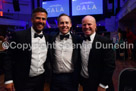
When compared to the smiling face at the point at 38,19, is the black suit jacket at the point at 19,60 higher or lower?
lower

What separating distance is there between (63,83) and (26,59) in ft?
1.71

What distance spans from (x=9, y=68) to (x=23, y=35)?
1.31ft

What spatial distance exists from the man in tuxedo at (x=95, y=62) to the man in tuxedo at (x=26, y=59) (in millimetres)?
512

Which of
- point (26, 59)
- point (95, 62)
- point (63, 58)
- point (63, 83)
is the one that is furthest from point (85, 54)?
point (26, 59)

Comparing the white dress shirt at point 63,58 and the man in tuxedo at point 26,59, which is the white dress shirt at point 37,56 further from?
the white dress shirt at point 63,58

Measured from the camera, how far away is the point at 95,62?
4.89 feet

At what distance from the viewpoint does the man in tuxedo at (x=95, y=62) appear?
1.44 m

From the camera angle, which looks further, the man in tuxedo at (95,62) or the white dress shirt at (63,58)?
the white dress shirt at (63,58)

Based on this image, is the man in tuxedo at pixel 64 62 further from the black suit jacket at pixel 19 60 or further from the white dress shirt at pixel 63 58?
the black suit jacket at pixel 19 60

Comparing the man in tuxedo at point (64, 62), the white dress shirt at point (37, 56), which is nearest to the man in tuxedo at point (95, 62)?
the man in tuxedo at point (64, 62)

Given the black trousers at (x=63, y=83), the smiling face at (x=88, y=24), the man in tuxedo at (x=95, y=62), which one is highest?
the smiling face at (x=88, y=24)

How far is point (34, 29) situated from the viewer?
64.3 inches

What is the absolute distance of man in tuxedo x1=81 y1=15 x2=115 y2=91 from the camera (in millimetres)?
1438

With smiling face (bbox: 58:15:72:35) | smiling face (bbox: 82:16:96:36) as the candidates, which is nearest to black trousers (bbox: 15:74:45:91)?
smiling face (bbox: 58:15:72:35)
